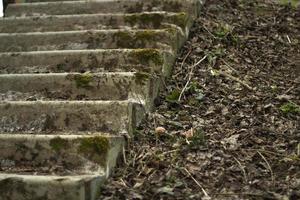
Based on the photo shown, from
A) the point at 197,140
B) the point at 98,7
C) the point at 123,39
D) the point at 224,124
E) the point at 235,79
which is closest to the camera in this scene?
the point at 197,140

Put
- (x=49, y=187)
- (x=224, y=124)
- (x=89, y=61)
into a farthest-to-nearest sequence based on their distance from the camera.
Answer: (x=89, y=61) → (x=224, y=124) → (x=49, y=187)

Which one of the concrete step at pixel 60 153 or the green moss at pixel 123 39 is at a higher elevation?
the green moss at pixel 123 39

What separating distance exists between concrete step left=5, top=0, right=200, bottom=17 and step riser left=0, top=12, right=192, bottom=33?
0.22 m

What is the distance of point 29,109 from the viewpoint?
319 cm

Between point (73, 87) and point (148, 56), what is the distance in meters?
0.64

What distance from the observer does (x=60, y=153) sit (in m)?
2.79

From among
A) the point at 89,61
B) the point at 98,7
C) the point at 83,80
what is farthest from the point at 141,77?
the point at 98,7

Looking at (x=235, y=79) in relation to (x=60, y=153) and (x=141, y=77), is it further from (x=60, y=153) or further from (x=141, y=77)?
(x=60, y=153)

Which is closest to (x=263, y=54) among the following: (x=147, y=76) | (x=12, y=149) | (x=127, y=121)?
(x=147, y=76)

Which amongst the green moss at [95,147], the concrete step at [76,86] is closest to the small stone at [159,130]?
the concrete step at [76,86]

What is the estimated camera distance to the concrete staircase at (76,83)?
107 inches

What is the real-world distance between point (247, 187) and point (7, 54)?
95.3 inches

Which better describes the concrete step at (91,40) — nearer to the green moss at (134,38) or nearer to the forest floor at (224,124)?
the green moss at (134,38)

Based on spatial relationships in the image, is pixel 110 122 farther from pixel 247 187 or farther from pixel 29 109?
pixel 247 187
